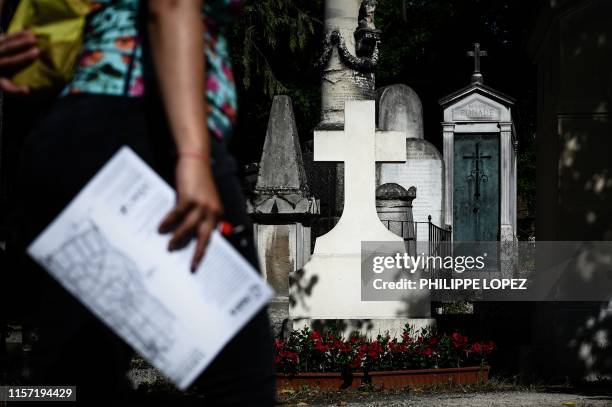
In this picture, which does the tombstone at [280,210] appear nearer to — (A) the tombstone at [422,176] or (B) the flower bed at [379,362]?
(B) the flower bed at [379,362]

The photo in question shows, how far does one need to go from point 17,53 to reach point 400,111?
1906 cm

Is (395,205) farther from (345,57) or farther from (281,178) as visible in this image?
(281,178)

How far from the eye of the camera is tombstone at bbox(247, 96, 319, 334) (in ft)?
31.6

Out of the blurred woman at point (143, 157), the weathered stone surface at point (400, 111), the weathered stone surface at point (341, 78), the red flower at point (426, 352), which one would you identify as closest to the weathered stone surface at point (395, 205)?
the weathered stone surface at point (341, 78)

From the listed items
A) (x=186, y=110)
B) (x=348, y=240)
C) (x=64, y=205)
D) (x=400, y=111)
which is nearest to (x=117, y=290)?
(x=64, y=205)

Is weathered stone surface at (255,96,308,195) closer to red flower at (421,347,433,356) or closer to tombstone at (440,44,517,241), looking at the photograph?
red flower at (421,347,433,356)

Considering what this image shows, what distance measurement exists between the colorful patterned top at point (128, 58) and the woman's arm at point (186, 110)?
106 mm

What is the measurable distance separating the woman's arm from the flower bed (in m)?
5.66

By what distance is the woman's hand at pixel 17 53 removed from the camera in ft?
6.26

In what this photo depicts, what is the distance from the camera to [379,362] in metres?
7.50

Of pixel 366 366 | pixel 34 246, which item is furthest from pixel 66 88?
pixel 366 366

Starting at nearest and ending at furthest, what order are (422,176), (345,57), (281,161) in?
(281,161)
(345,57)
(422,176)

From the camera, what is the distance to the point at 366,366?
24.5 feet

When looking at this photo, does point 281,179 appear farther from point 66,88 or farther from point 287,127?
point 66,88
